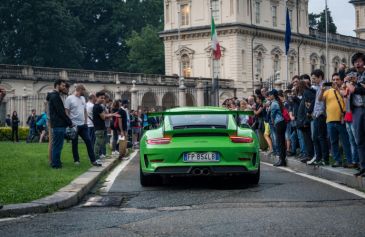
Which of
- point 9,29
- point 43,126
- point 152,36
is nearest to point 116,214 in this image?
point 43,126

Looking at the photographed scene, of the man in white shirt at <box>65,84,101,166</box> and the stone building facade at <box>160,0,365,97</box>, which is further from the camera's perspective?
the stone building facade at <box>160,0,365,97</box>

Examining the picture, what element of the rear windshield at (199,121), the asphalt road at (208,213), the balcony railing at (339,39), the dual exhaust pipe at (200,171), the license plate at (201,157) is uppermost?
the balcony railing at (339,39)

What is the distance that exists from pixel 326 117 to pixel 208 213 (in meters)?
6.24

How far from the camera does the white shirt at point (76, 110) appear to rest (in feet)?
50.2

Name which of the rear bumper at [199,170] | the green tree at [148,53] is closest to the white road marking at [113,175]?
the rear bumper at [199,170]

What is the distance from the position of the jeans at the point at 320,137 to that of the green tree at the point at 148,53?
199ft

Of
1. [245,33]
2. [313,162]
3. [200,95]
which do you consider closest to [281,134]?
[313,162]

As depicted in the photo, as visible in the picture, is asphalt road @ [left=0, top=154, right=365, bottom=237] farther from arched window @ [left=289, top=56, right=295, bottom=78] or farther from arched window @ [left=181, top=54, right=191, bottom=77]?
arched window @ [left=289, top=56, right=295, bottom=78]

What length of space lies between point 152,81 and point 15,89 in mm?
12948

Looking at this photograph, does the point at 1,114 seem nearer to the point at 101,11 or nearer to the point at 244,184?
the point at 244,184

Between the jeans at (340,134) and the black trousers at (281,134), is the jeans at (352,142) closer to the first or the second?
the jeans at (340,134)

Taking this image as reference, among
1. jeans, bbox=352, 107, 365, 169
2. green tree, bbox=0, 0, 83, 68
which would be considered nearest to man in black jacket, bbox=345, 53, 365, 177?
jeans, bbox=352, 107, 365, 169

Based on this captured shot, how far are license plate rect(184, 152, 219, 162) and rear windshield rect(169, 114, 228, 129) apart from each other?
55cm

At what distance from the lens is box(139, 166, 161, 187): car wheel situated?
37.9ft
